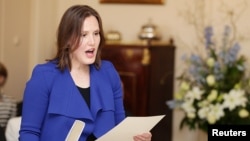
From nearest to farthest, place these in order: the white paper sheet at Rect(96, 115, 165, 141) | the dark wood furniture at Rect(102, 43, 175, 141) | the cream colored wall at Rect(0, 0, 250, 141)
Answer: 1. the white paper sheet at Rect(96, 115, 165, 141)
2. the dark wood furniture at Rect(102, 43, 175, 141)
3. the cream colored wall at Rect(0, 0, 250, 141)

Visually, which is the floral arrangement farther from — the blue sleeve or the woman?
the blue sleeve

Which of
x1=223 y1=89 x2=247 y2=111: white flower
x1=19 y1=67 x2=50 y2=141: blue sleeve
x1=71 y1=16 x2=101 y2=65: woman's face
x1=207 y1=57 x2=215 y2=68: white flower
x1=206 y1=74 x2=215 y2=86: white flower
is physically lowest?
x1=223 y1=89 x2=247 y2=111: white flower

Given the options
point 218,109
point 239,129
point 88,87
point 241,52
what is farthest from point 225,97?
point 239,129

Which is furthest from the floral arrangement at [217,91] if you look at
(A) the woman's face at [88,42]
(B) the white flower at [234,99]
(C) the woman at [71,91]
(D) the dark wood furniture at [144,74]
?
(A) the woman's face at [88,42]

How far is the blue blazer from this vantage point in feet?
4.86

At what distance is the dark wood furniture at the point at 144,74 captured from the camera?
389 cm

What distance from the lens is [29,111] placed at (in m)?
1.48

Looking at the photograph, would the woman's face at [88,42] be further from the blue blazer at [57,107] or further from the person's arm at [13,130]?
the person's arm at [13,130]

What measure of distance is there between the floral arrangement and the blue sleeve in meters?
2.06

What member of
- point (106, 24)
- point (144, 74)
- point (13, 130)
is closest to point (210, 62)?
point (144, 74)

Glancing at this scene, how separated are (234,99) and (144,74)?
862mm

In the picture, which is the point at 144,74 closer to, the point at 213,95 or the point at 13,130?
the point at 213,95

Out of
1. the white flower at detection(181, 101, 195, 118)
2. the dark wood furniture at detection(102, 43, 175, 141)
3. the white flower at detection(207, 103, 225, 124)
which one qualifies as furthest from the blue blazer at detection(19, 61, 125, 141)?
the dark wood furniture at detection(102, 43, 175, 141)

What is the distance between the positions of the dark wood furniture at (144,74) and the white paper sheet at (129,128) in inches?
93.6
